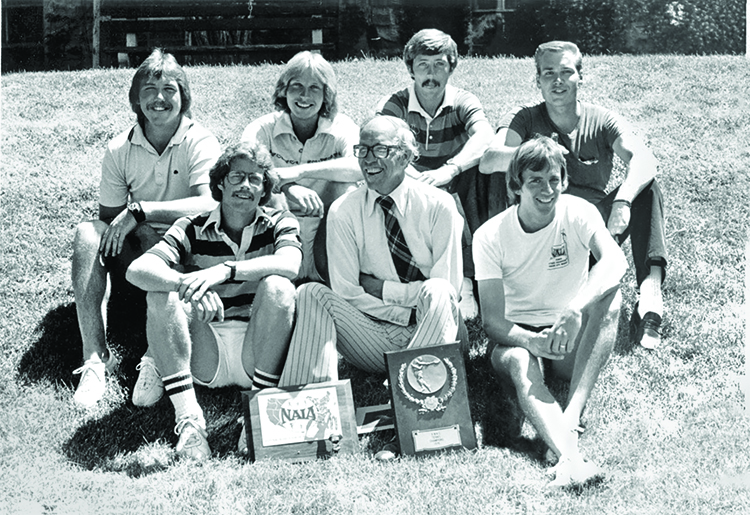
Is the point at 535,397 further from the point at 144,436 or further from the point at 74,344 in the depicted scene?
the point at 74,344

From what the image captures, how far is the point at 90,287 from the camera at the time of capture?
4691 millimetres

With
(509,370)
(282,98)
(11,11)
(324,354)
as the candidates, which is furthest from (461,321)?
(11,11)

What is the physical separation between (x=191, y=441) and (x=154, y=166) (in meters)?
1.62

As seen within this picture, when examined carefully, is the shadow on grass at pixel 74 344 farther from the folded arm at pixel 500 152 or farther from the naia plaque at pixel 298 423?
the folded arm at pixel 500 152

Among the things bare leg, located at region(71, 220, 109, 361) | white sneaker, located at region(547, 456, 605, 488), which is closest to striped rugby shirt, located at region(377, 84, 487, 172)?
bare leg, located at region(71, 220, 109, 361)

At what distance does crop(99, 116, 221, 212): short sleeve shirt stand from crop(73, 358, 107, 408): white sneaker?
89 centimetres

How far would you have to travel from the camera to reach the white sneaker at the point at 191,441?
399 cm

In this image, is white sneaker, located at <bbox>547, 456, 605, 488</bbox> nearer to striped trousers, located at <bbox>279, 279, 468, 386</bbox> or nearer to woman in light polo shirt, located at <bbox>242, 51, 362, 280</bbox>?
striped trousers, located at <bbox>279, 279, 468, 386</bbox>

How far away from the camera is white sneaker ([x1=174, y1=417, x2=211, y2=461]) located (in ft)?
13.1

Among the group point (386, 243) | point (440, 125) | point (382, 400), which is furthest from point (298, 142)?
point (382, 400)

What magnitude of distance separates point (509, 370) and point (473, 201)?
151 cm

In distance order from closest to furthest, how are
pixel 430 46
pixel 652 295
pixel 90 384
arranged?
pixel 90 384
pixel 652 295
pixel 430 46

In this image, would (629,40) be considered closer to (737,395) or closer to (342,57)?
(342,57)

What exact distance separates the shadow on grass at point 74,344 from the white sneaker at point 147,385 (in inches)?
10.6
